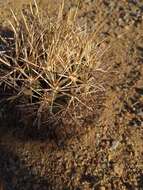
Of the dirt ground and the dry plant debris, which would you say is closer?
the dry plant debris

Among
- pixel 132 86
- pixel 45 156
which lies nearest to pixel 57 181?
pixel 45 156

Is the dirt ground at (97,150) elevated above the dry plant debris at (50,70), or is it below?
below

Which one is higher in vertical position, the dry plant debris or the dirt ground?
the dry plant debris

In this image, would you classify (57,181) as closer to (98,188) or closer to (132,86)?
(98,188)

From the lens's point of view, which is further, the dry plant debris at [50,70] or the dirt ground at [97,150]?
the dirt ground at [97,150]

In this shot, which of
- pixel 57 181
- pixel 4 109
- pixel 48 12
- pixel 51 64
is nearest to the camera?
pixel 51 64

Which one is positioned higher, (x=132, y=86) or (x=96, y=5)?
(x=96, y=5)

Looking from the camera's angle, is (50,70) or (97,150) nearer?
(50,70)

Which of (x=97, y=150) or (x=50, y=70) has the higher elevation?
(x=50, y=70)
